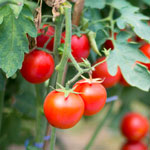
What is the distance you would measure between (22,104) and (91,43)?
58 cm

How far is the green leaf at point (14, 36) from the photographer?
2.30 ft

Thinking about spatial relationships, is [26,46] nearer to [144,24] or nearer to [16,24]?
[16,24]

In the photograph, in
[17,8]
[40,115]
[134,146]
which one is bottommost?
[134,146]

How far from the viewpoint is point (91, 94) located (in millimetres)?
673

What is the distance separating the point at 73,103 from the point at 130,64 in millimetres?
242

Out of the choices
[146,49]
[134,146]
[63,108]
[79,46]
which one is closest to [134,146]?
[134,146]

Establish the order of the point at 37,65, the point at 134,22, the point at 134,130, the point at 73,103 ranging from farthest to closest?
the point at 134,130 < the point at 134,22 < the point at 37,65 < the point at 73,103

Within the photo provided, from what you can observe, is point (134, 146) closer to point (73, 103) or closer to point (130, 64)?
point (130, 64)

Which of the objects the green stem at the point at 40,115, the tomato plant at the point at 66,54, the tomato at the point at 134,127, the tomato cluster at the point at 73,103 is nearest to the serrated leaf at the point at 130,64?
the tomato plant at the point at 66,54

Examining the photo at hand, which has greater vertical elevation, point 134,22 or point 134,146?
point 134,22

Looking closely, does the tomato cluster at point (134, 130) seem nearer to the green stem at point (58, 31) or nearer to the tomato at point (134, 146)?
the tomato at point (134, 146)

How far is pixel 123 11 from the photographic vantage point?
0.91m

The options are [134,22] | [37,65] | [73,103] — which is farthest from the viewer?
[134,22]

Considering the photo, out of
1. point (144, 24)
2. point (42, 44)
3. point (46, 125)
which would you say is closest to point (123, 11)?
point (144, 24)
